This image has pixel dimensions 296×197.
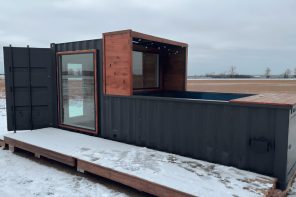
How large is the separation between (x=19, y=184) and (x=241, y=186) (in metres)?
3.43

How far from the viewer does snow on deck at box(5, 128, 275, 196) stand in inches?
118

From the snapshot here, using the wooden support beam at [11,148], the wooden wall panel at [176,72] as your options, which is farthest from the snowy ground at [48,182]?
the wooden wall panel at [176,72]

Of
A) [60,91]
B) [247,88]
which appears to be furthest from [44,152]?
[247,88]

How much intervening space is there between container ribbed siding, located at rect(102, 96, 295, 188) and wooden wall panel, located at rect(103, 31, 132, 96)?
222 mm

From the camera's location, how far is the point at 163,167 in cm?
369

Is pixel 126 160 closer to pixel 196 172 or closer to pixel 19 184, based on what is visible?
pixel 196 172

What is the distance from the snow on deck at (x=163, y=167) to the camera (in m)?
3.01

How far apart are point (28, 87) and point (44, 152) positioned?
239cm

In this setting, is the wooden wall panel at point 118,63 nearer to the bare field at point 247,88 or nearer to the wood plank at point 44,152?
the wood plank at point 44,152

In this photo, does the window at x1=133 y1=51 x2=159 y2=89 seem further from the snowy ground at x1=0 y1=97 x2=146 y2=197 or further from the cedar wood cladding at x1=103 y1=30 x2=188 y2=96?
the snowy ground at x1=0 y1=97 x2=146 y2=197

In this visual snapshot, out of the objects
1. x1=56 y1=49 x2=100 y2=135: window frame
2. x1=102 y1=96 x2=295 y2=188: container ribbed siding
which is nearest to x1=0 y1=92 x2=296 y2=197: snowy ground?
x1=102 y1=96 x2=295 y2=188: container ribbed siding

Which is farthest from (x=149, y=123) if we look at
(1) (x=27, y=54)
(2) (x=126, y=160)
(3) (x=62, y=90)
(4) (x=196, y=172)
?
(1) (x=27, y=54)

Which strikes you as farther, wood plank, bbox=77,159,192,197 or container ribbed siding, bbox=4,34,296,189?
container ribbed siding, bbox=4,34,296,189

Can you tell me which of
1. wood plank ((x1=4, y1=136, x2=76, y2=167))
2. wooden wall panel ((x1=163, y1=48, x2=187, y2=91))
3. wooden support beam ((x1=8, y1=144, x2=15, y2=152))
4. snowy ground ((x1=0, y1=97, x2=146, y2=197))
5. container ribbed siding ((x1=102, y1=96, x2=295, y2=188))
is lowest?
snowy ground ((x1=0, y1=97, x2=146, y2=197))
